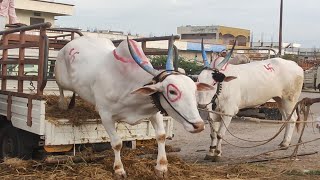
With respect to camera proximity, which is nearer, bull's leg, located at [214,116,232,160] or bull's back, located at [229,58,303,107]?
bull's leg, located at [214,116,232,160]

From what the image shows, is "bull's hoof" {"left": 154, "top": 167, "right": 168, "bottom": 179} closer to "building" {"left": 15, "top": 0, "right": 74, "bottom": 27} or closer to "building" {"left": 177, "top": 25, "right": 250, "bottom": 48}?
"building" {"left": 15, "top": 0, "right": 74, "bottom": 27}

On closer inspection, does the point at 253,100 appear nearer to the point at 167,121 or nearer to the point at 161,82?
the point at 167,121

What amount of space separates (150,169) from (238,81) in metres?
3.63

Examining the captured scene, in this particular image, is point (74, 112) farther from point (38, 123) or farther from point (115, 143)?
point (115, 143)

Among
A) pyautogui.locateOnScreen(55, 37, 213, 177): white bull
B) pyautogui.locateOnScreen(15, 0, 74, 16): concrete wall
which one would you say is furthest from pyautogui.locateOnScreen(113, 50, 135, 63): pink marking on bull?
pyautogui.locateOnScreen(15, 0, 74, 16): concrete wall

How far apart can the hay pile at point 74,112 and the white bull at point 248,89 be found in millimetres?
1959

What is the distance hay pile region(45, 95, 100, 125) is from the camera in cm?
639

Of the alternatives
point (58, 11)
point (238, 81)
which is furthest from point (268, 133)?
point (58, 11)

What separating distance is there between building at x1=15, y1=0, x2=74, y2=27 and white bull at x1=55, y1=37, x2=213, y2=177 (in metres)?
27.8

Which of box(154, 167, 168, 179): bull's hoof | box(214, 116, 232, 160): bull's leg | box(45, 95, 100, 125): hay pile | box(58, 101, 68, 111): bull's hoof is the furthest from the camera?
box(214, 116, 232, 160): bull's leg

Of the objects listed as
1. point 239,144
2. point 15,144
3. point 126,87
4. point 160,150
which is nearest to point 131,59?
point 126,87

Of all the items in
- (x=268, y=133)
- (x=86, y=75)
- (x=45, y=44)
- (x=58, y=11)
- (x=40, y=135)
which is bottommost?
(x=268, y=133)

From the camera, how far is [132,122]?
18.9 ft

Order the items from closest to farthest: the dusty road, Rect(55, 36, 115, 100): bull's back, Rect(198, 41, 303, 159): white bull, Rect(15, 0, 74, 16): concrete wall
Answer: Rect(55, 36, 115, 100): bull's back → Rect(198, 41, 303, 159): white bull → the dusty road → Rect(15, 0, 74, 16): concrete wall
